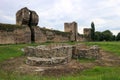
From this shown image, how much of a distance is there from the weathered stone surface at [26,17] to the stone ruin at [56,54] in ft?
28.8

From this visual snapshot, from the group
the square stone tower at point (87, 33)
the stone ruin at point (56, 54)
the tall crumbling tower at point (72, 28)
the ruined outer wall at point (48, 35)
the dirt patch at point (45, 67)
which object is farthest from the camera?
the square stone tower at point (87, 33)

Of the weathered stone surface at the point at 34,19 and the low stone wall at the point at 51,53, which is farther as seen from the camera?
the weathered stone surface at the point at 34,19

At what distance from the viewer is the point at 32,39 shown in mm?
25312

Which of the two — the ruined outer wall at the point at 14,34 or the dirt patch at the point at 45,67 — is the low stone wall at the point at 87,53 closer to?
the dirt patch at the point at 45,67

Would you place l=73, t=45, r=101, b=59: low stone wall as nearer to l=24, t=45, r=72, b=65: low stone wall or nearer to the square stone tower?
l=24, t=45, r=72, b=65: low stone wall

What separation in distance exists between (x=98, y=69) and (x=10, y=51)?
7.04 metres

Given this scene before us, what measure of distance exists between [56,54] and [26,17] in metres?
10.5

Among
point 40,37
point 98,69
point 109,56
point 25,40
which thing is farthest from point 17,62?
point 40,37

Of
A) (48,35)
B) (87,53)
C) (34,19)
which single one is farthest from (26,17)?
(87,53)

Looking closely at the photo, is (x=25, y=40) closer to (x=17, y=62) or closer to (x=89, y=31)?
(x=17, y=62)

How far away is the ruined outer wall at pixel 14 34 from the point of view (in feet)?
70.8

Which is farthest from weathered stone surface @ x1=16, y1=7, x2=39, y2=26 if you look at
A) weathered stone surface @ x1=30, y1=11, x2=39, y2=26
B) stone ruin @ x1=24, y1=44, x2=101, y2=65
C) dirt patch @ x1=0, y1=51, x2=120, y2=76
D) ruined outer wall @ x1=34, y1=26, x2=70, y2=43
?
dirt patch @ x1=0, y1=51, x2=120, y2=76

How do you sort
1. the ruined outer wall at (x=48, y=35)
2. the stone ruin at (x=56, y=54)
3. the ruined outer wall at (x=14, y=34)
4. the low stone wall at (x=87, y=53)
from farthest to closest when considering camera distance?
1. the ruined outer wall at (x=48, y=35)
2. the ruined outer wall at (x=14, y=34)
3. the low stone wall at (x=87, y=53)
4. the stone ruin at (x=56, y=54)

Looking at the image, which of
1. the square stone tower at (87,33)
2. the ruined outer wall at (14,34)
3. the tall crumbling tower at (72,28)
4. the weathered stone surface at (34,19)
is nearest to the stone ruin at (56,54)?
the ruined outer wall at (14,34)
